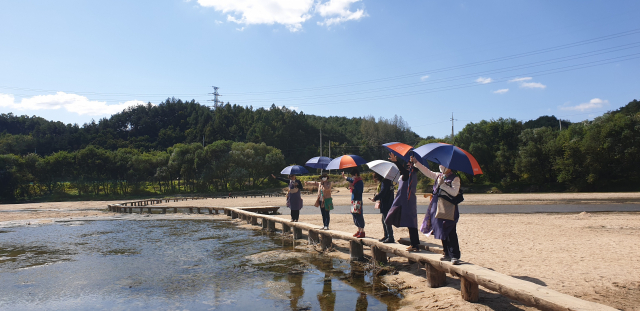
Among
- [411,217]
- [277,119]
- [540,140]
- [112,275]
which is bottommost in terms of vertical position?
[112,275]

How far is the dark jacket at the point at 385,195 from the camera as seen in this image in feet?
26.7

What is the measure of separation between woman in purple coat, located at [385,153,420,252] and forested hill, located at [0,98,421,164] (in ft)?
256

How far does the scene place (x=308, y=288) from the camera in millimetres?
→ 7668

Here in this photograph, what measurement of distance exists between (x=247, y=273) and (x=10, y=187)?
6368cm

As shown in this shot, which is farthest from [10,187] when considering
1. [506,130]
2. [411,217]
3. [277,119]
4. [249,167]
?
[506,130]

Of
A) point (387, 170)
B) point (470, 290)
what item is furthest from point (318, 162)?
point (470, 290)

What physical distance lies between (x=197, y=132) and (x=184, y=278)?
102m

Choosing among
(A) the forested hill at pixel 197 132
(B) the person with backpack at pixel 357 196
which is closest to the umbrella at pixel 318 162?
(B) the person with backpack at pixel 357 196

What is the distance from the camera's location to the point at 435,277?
670cm

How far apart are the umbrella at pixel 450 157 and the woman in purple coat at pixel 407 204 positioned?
35.9 inches

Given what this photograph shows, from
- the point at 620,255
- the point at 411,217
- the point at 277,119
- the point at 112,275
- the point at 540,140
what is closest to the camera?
the point at 411,217

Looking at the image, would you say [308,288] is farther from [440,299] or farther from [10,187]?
[10,187]

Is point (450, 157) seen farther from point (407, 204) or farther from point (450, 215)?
point (407, 204)

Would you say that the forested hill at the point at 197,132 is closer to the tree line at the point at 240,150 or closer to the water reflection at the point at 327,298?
the tree line at the point at 240,150
